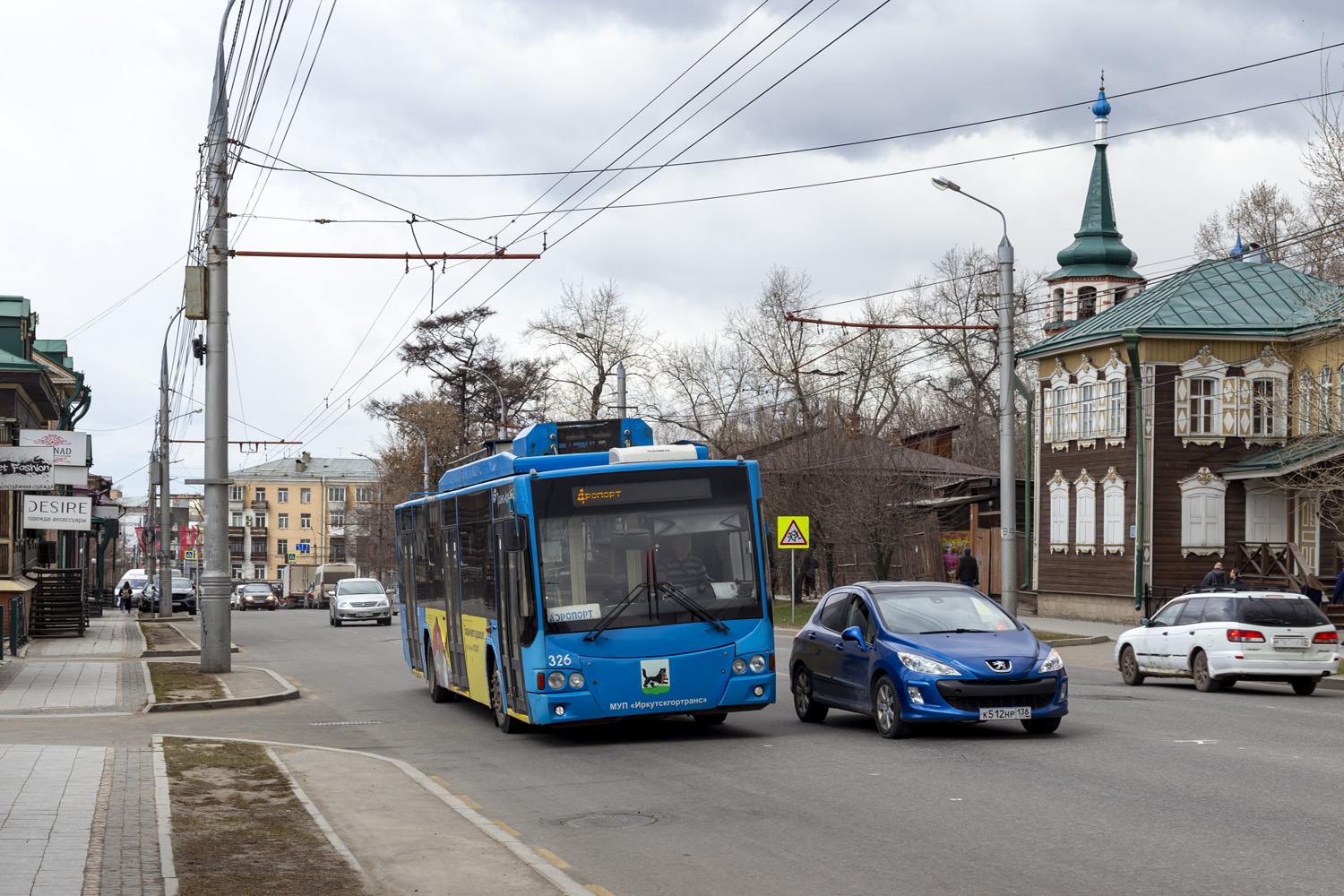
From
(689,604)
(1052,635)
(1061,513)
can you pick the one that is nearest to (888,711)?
(689,604)

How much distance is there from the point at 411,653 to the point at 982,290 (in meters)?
51.7

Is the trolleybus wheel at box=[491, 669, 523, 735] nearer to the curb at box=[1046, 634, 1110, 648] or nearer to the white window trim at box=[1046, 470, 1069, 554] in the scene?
the curb at box=[1046, 634, 1110, 648]

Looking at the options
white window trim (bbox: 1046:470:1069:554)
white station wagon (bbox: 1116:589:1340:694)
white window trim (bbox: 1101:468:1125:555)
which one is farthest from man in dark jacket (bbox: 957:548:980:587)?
white station wagon (bbox: 1116:589:1340:694)

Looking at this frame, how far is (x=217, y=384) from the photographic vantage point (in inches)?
914

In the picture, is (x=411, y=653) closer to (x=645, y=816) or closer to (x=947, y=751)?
(x=947, y=751)

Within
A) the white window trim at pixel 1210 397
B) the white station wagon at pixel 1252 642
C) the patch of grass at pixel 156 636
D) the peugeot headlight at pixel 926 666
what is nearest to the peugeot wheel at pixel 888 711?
the peugeot headlight at pixel 926 666

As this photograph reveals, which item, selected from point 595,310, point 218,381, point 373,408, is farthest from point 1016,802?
point 373,408

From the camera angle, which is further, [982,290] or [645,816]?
[982,290]

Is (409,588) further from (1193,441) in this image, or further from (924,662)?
(1193,441)

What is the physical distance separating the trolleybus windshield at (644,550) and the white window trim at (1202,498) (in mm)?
26744

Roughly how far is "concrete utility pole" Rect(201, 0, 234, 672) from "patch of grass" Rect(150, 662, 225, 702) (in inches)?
23.7

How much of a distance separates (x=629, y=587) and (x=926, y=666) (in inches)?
115

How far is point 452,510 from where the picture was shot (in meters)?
17.7

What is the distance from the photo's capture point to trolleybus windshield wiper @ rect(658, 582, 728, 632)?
1395 centimetres
